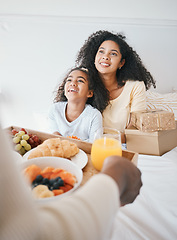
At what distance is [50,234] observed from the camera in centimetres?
26

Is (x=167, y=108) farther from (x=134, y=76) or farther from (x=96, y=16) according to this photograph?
(x=96, y=16)

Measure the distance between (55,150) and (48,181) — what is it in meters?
0.24

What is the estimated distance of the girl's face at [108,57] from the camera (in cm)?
170

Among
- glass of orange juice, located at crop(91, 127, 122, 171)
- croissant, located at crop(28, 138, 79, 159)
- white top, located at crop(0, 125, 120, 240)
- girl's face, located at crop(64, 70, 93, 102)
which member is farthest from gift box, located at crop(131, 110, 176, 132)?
white top, located at crop(0, 125, 120, 240)

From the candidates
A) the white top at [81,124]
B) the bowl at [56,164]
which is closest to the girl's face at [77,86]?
the white top at [81,124]

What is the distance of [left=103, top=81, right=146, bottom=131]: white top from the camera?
1716 mm

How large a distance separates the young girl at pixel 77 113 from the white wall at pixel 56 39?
0.71 metres

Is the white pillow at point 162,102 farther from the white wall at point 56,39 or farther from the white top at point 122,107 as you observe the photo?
the white wall at point 56,39

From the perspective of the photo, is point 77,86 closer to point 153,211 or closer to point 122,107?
point 122,107

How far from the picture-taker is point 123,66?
1.90 meters

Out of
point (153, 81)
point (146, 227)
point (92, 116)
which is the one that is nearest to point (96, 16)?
point (153, 81)

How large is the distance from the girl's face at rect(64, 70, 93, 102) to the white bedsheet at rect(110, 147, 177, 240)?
76 centimetres

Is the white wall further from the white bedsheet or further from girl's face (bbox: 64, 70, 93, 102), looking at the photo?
the white bedsheet

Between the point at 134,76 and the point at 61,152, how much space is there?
1325 millimetres
